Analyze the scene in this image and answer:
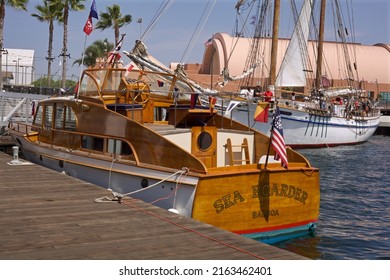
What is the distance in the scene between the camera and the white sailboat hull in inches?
1460

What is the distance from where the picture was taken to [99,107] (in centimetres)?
1303

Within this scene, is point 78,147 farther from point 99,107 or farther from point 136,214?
point 136,214

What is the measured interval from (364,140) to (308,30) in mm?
10779

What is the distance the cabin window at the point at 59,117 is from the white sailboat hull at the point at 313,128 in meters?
20.1

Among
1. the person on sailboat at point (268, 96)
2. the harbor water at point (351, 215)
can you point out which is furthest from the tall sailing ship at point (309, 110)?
the person on sailboat at point (268, 96)

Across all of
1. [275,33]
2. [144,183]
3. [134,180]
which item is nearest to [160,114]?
[134,180]

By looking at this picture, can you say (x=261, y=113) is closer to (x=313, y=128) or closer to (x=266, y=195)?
(x=266, y=195)

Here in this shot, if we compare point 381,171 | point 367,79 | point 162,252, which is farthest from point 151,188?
point 367,79

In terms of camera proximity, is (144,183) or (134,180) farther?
(134,180)

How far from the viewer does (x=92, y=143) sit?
13.5 meters

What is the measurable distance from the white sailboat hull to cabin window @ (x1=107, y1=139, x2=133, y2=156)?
2224 centimetres

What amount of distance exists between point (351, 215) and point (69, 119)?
850 centimetres

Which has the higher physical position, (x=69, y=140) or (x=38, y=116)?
(x=38, y=116)

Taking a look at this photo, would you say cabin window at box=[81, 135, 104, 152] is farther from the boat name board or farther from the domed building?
the domed building
